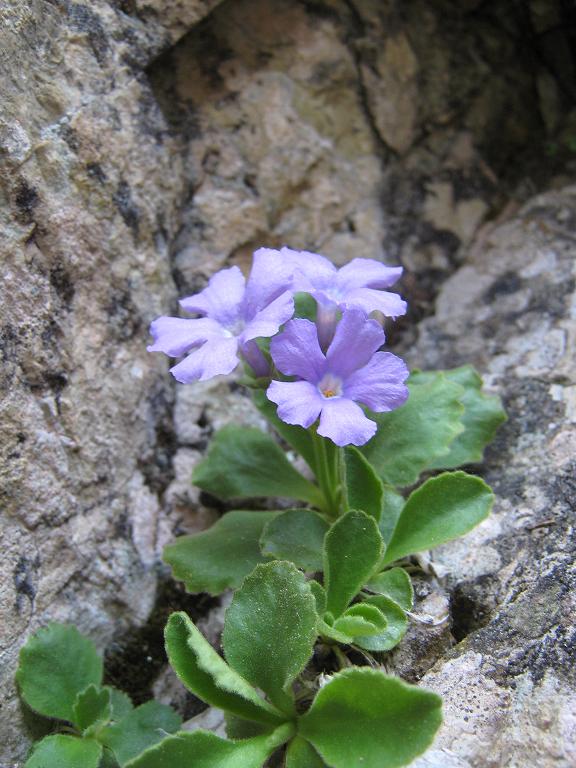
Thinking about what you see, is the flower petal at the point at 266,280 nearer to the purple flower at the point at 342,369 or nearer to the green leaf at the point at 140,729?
the purple flower at the point at 342,369

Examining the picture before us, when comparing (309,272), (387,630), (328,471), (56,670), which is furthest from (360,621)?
(309,272)

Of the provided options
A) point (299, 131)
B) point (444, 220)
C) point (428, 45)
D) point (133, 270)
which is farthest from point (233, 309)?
point (428, 45)

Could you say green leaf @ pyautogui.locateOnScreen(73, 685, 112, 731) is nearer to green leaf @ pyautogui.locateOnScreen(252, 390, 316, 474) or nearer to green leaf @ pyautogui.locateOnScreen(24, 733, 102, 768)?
green leaf @ pyautogui.locateOnScreen(24, 733, 102, 768)

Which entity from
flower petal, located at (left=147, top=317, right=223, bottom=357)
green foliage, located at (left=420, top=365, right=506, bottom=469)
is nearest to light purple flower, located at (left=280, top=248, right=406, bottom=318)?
flower petal, located at (left=147, top=317, right=223, bottom=357)

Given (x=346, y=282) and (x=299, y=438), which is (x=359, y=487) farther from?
(x=346, y=282)

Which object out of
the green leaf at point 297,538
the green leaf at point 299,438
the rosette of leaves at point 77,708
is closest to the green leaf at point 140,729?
the rosette of leaves at point 77,708

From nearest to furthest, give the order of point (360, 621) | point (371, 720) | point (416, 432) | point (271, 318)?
point (371, 720)
point (360, 621)
point (271, 318)
point (416, 432)
